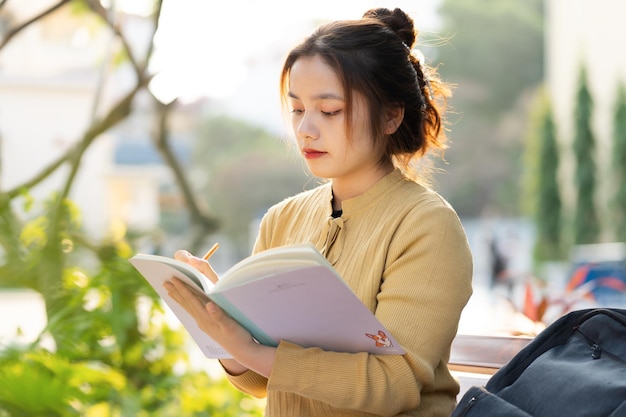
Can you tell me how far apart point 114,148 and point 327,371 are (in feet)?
68.1

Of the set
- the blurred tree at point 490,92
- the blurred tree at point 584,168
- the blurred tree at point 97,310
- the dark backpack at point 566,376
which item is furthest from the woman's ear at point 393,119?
the blurred tree at point 490,92

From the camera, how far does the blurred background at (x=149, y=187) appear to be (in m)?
2.69

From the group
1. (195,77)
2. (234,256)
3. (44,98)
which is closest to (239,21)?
(195,77)

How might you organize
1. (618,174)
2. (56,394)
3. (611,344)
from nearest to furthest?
(611,344) → (56,394) → (618,174)

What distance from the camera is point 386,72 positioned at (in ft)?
4.48

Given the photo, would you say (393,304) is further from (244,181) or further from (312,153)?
(244,181)

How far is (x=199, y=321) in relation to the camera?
120 cm

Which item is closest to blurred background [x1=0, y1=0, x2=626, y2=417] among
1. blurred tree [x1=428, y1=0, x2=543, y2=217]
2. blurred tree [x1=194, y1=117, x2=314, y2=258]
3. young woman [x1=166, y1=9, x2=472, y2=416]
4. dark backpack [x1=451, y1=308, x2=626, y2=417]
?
young woman [x1=166, y1=9, x2=472, y2=416]

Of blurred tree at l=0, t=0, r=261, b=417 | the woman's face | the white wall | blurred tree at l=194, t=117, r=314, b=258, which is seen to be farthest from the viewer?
blurred tree at l=194, t=117, r=314, b=258

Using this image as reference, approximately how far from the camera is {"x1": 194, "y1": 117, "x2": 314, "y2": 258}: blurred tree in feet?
77.3

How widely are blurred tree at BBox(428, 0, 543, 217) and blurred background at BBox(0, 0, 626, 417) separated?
604 cm

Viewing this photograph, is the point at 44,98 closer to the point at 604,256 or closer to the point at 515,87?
the point at 604,256

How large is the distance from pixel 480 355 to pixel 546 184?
35.8 feet

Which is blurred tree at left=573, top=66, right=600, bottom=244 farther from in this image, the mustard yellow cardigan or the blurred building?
the mustard yellow cardigan
